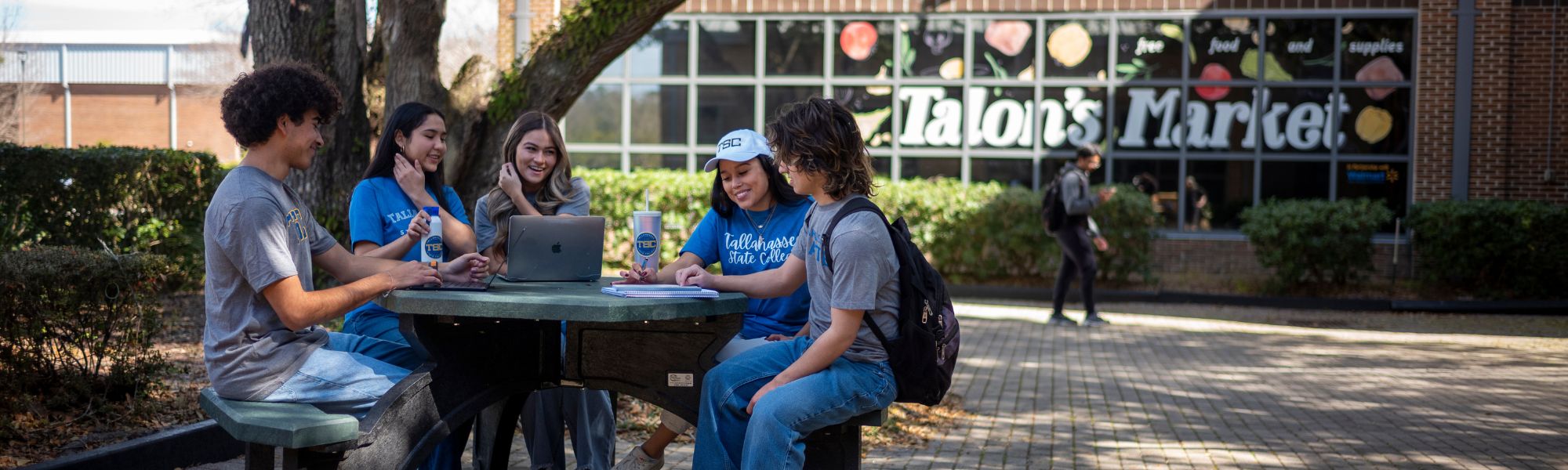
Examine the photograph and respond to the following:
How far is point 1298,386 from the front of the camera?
8266 millimetres

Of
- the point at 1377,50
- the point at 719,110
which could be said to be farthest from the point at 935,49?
the point at 1377,50

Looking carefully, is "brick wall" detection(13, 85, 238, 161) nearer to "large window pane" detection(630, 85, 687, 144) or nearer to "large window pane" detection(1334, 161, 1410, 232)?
"large window pane" detection(630, 85, 687, 144)

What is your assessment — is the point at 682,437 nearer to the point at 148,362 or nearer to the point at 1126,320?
the point at 148,362

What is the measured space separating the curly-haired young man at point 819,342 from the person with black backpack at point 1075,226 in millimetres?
7849

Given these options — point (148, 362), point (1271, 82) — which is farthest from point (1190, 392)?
point (1271, 82)

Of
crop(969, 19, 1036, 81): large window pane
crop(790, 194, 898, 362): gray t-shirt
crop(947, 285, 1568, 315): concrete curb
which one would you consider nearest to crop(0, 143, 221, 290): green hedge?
crop(790, 194, 898, 362): gray t-shirt

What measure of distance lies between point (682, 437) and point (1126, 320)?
7.25m

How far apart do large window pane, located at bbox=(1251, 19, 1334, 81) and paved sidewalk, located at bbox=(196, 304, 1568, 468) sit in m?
5.55

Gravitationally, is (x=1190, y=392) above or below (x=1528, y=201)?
below

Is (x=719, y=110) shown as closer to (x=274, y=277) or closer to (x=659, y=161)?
(x=659, y=161)

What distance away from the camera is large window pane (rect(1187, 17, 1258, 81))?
16234 mm

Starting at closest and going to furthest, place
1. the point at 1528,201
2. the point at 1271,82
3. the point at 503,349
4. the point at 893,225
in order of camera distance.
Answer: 1. the point at 893,225
2. the point at 503,349
3. the point at 1528,201
4. the point at 1271,82

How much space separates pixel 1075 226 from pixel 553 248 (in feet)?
26.8

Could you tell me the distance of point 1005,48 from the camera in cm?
1698
